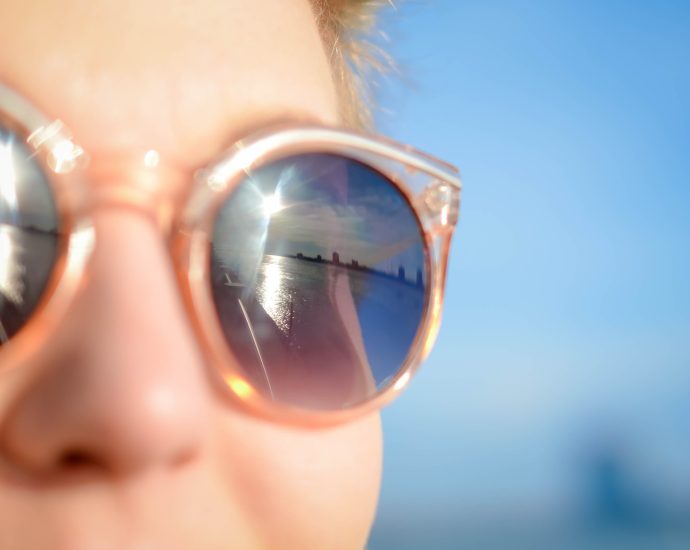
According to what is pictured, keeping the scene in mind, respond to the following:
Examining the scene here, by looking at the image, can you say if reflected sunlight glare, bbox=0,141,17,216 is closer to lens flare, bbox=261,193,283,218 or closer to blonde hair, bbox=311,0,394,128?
lens flare, bbox=261,193,283,218

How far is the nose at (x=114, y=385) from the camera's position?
46 centimetres

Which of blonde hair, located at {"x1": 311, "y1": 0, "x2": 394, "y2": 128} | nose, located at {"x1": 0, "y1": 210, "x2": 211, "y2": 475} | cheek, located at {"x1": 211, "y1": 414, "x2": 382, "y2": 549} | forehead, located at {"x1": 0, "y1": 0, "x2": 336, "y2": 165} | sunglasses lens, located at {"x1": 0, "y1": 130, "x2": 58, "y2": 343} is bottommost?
cheek, located at {"x1": 211, "y1": 414, "x2": 382, "y2": 549}

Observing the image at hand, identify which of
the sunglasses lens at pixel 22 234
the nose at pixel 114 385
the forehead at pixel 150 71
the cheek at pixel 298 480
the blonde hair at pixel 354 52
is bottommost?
the cheek at pixel 298 480

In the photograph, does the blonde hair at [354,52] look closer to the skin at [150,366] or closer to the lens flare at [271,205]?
the skin at [150,366]

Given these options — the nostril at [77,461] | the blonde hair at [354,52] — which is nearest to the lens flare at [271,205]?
the nostril at [77,461]

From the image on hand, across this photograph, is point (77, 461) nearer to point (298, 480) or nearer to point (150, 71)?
point (298, 480)

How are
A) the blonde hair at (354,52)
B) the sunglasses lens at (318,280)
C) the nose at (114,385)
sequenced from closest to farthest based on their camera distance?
the nose at (114,385) < the sunglasses lens at (318,280) < the blonde hair at (354,52)

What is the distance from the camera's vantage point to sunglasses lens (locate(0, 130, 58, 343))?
1.64 feet

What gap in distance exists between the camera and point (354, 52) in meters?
1.12

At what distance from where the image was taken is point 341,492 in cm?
61

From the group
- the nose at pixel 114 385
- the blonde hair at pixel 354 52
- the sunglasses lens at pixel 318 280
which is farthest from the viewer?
the blonde hair at pixel 354 52

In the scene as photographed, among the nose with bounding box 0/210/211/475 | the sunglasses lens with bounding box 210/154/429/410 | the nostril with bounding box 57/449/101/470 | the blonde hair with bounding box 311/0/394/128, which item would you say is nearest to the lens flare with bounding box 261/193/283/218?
the sunglasses lens with bounding box 210/154/429/410

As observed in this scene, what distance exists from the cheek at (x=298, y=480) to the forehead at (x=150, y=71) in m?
0.26

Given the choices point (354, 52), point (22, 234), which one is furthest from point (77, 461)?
point (354, 52)
